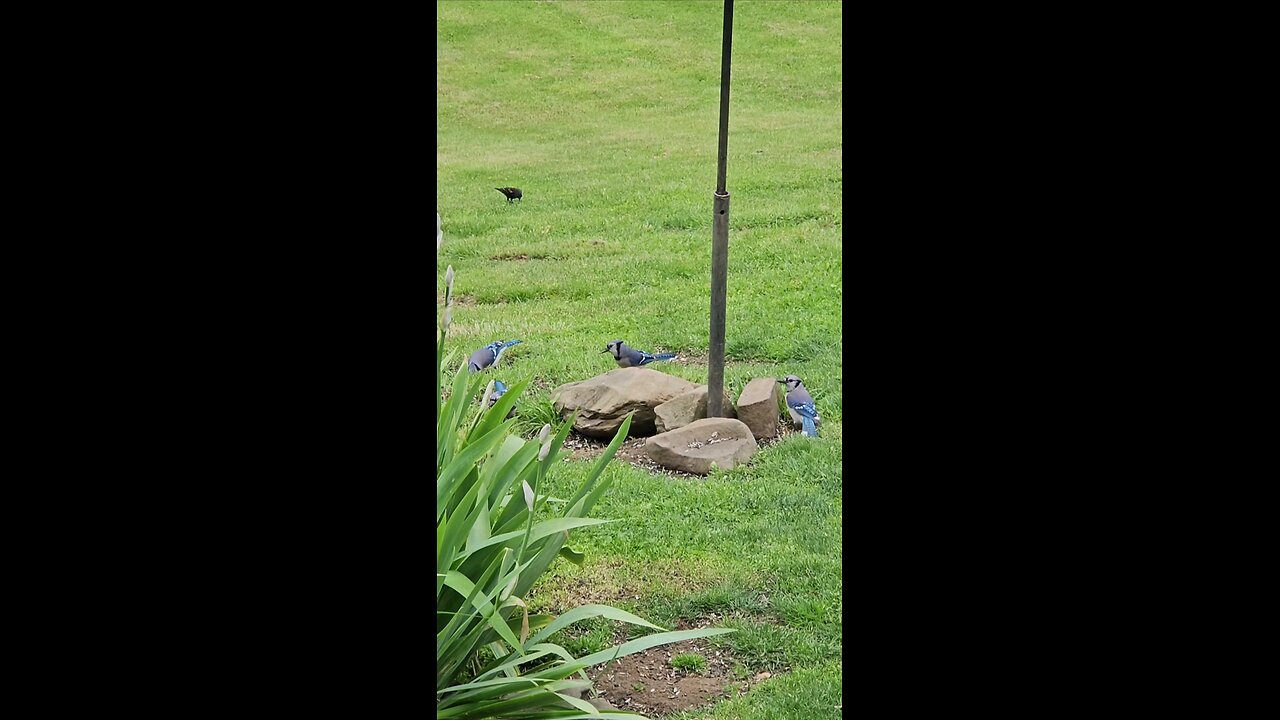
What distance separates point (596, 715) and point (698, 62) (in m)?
15.4

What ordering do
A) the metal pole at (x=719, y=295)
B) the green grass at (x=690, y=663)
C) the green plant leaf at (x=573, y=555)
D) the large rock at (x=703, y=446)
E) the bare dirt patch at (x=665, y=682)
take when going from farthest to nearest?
the metal pole at (x=719, y=295) → the large rock at (x=703, y=446) → the green grass at (x=690, y=663) → the bare dirt patch at (x=665, y=682) → the green plant leaf at (x=573, y=555)

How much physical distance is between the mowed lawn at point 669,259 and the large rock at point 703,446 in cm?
9

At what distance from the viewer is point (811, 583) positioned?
3814 millimetres

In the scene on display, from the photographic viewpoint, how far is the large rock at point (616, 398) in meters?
5.03

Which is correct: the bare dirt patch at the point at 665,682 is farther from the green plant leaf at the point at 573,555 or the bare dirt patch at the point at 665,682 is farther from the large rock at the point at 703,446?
the large rock at the point at 703,446

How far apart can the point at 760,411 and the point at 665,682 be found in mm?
1902

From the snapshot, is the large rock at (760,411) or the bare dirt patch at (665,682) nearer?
the bare dirt patch at (665,682)

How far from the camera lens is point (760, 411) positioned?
16.5 ft

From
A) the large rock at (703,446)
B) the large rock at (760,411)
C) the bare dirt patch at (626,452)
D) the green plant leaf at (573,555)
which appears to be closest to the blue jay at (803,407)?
the large rock at (760,411)

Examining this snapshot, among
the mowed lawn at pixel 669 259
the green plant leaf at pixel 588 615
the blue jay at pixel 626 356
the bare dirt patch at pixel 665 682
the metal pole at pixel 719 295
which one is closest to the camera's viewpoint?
the green plant leaf at pixel 588 615

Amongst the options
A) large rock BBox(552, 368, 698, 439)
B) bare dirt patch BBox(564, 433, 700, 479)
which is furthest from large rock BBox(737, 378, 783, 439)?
bare dirt patch BBox(564, 433, 700, 479)

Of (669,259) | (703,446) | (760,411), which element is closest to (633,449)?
(703,446)

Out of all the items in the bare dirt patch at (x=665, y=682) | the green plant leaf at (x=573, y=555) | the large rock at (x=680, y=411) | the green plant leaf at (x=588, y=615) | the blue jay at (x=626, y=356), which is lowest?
the bare dirt patch at (x=665, y=682)

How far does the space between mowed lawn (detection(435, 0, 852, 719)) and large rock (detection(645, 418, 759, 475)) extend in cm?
9
